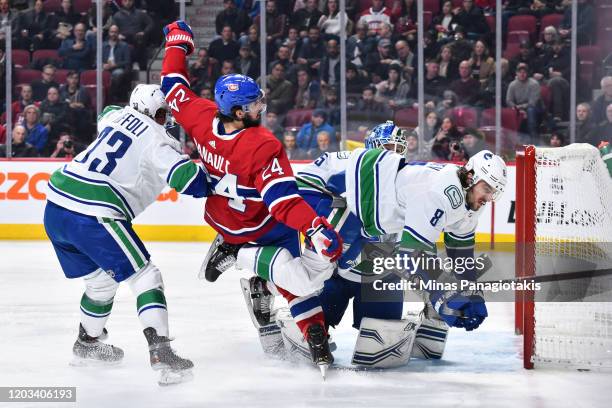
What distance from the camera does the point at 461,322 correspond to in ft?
13.4

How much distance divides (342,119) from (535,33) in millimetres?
1610

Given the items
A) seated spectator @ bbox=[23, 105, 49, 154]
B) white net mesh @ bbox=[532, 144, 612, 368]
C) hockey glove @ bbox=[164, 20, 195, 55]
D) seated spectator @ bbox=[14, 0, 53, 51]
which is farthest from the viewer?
seated spectator @ bbox=[14, 0, 53, 51]

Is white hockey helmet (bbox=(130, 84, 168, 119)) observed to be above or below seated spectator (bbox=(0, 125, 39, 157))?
above

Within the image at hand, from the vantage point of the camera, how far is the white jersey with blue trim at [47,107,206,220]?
13.0 feet

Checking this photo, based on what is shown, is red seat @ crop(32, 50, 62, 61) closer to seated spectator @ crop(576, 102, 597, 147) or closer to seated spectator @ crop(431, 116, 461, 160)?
seated spectator @ crop(431, 116, 461, 160)

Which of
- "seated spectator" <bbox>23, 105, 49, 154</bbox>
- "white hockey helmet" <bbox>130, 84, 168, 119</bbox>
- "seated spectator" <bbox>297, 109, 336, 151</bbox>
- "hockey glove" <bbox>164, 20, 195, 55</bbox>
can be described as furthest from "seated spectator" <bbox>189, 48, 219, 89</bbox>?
"white hockey helmet" <bbox>130, 84, 168, 119</bbox>

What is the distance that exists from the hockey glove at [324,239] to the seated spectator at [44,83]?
5.33 metres

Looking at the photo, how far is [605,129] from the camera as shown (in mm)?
7824

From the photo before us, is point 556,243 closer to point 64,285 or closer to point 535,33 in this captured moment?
point 64,285

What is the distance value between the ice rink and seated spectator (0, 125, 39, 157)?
2.89 metres

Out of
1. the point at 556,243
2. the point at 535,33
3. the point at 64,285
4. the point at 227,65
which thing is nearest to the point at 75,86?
the point at 227,65

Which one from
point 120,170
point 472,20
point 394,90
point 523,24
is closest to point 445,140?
point 394,90

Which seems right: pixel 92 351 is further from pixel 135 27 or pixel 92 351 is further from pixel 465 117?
pixel 135 27

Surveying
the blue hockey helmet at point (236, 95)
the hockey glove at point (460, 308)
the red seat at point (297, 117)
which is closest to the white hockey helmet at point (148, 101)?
the blue hockey helmet at point (236, 95)
